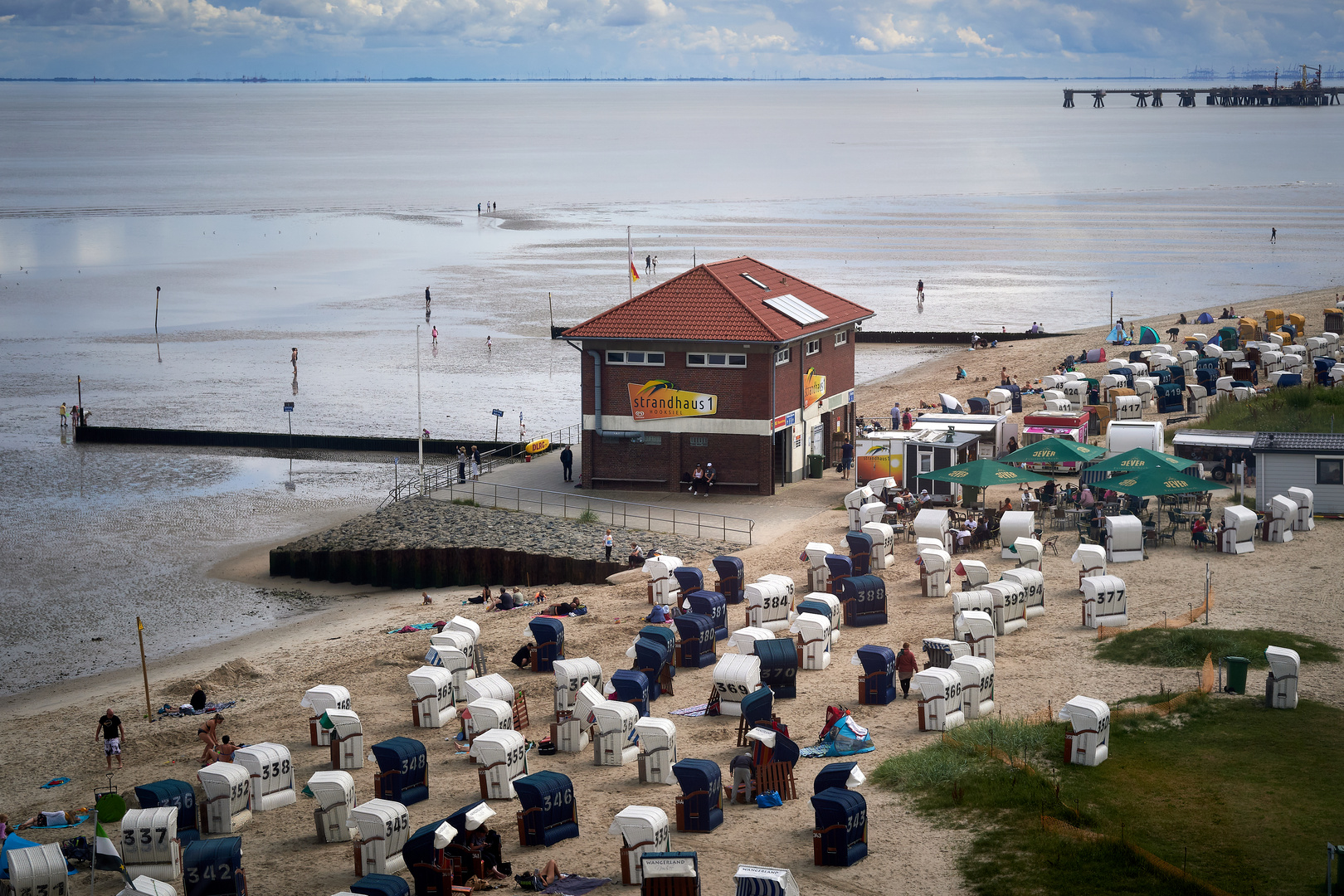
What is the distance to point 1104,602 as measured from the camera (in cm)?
2581

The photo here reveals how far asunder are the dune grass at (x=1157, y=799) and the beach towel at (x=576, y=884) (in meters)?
4.43

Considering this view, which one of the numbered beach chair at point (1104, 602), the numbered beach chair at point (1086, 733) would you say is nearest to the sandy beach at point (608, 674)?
the numbered beach chair at point (1104, 602)

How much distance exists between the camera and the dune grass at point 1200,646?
2292cm

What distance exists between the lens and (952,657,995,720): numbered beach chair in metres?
21.8

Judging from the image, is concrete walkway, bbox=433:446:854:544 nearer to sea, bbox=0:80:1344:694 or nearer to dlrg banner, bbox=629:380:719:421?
dlrg banner, bbox=629:380:719:421

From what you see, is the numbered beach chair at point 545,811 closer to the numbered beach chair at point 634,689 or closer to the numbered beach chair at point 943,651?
the numbered beach chair at point 634,689

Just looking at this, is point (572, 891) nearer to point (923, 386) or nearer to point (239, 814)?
point (239, 814)

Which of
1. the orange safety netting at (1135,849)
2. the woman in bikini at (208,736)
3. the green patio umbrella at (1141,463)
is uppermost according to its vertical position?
the green patio umbrella at (1141,463)

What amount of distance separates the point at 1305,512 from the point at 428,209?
124 m

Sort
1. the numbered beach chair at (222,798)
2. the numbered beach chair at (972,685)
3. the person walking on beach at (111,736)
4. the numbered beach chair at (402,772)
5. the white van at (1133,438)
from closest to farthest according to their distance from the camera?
the numbered beach chair at (222,798) → the numbered beach chair at (402,772) → the numbered beach chair at (972,685) → the person walking on beach at (111,736) → the white van at (1133,438)

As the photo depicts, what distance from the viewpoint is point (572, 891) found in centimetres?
1712

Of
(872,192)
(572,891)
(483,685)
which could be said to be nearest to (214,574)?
(483,685)

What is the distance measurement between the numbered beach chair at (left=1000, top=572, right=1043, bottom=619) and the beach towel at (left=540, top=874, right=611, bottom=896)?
12.3m

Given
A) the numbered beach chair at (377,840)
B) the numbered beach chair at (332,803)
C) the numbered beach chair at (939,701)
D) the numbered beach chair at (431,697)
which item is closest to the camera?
the numbered beach chair at (377,840)
